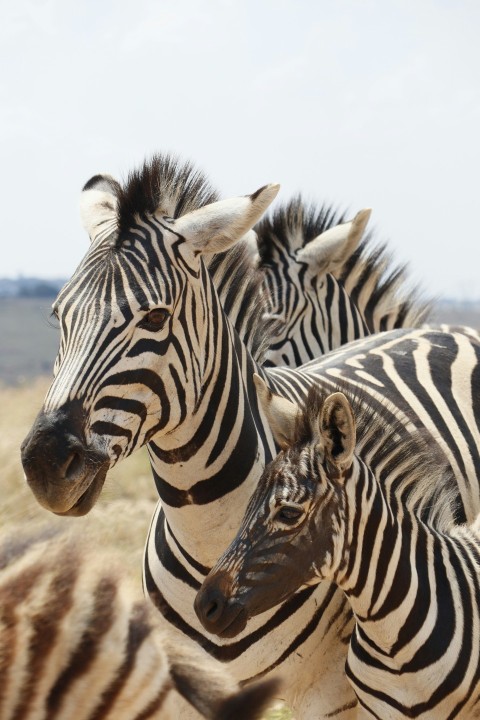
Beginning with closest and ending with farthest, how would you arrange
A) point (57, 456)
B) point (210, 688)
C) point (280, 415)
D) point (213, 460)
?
point (210, 688), point (57, 456), point (280, 415), point (213, 460)

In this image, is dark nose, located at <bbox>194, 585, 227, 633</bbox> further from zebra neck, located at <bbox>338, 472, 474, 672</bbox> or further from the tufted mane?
the tufted mane

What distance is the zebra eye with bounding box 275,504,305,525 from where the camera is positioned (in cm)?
412

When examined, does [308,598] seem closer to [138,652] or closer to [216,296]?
[216,296]

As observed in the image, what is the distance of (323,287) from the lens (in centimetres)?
780

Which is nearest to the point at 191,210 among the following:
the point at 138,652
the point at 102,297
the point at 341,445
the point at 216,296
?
the point at 216,296

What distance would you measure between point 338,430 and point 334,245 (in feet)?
11.9

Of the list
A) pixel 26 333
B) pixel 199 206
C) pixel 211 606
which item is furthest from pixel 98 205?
pixel 26 333

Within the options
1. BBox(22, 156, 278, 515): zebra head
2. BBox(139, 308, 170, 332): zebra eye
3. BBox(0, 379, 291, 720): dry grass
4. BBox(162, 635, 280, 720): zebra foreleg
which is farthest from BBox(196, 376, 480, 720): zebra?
BBox(0, 379, 291, 720): dry grass

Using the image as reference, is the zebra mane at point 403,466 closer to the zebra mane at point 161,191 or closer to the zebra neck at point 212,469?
the zebra neck at point 212,469

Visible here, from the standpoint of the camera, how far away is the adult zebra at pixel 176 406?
13.4 feet

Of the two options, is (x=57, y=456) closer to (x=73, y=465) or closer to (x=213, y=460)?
(x=73, y=465)

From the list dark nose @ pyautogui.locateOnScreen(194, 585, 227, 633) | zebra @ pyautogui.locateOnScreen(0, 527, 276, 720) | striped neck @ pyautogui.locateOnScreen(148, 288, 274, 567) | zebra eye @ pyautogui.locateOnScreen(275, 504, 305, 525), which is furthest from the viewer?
striped neck @ pyautogui.locateOnScreen(148, 288, 274, 567)

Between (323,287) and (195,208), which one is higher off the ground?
(195,208)

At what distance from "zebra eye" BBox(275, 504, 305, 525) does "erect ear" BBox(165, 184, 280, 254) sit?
46.8 inches
